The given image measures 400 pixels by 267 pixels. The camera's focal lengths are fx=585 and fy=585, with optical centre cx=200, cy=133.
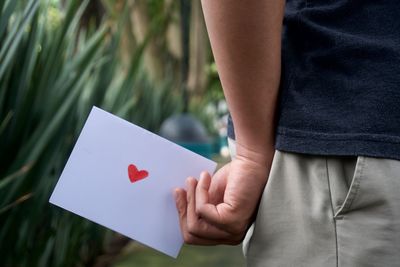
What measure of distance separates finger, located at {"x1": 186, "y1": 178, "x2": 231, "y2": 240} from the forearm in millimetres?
117

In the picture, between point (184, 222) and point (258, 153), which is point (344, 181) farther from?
point (184, 222)

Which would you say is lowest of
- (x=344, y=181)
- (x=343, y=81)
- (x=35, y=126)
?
(x=35, y=126)

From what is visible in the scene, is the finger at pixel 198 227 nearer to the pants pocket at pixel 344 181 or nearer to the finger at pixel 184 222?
the finger at pixel 184 222

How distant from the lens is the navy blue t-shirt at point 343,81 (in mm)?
732

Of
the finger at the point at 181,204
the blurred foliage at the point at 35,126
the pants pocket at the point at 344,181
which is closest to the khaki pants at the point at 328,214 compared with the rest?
the pants pocket at the point at 344,181

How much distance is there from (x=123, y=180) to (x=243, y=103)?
22 centimetres

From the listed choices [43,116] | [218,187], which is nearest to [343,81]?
[218,187]

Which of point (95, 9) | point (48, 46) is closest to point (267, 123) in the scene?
point (48, 46)

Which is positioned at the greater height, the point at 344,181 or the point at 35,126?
the point at 344,181

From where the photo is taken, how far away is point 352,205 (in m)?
0.73

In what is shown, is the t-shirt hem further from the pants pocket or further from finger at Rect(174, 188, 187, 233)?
finger at Rect(174, 188, 187, 233)

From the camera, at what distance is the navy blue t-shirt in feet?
2.40

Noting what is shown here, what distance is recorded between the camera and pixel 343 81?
76 centimetres

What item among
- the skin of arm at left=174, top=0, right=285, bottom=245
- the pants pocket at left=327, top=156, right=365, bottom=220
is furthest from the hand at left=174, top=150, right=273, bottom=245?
the pants pocket at left=327, top=156, right=365, bottom=220
